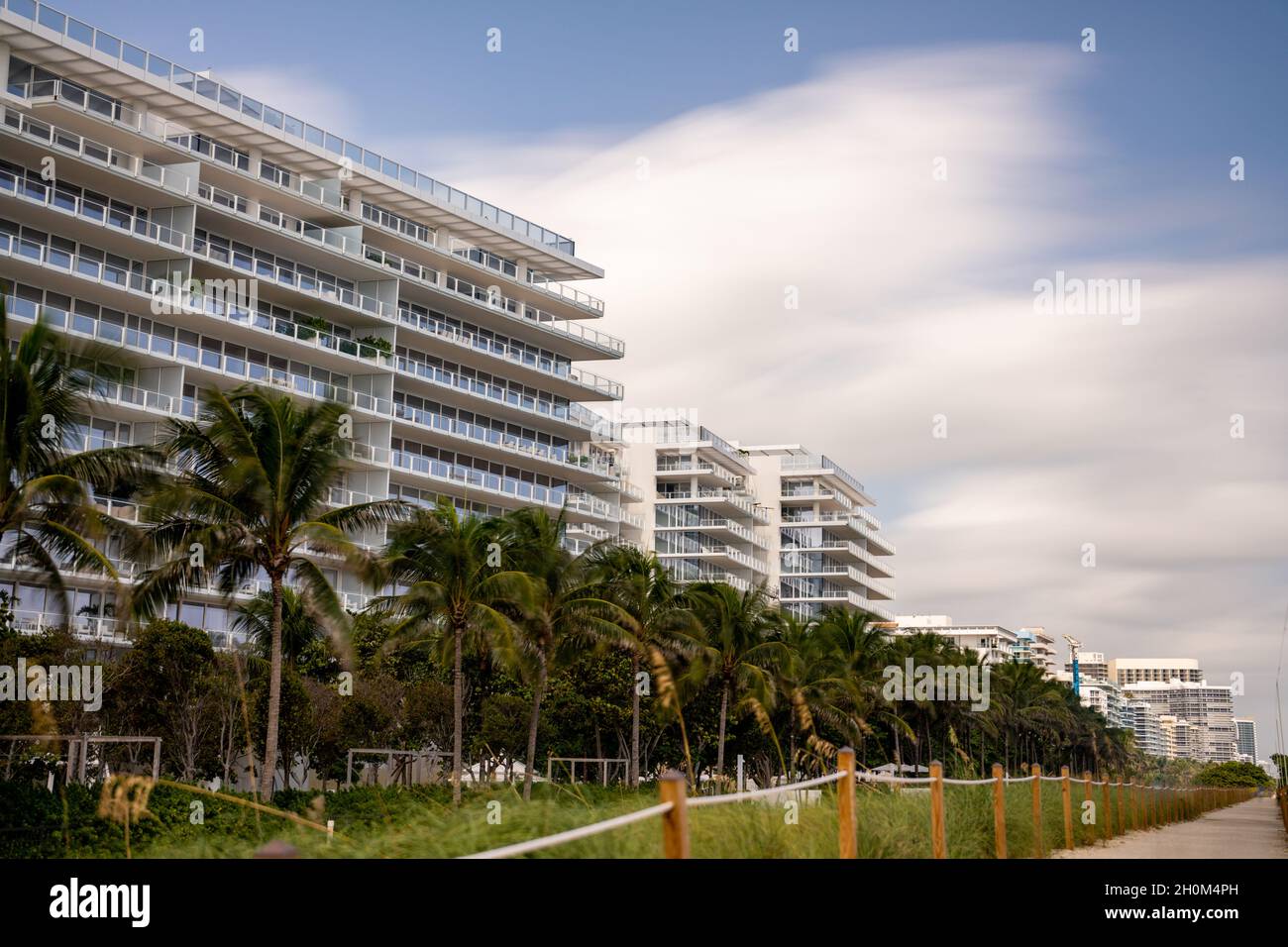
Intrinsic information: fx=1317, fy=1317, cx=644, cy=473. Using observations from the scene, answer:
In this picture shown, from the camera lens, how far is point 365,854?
8.78m

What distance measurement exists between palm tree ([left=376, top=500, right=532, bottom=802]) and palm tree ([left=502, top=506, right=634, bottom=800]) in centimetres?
154

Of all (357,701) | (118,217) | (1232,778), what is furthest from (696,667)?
(1232,778)

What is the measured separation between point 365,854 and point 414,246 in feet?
208

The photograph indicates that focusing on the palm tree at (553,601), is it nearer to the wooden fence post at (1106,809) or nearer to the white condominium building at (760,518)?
Answer: the wooden fence post at (1106,809)

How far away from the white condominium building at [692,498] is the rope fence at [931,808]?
63.1 meters

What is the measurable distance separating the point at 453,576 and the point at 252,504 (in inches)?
350

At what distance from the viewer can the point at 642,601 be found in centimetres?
4847

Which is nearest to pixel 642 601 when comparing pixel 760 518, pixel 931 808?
pixel 931 808

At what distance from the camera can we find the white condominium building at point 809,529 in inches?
4476

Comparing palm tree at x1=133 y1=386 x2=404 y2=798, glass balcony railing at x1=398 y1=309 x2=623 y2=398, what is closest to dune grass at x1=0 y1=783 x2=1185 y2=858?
palm tree at x1=133 y1=386 x2=404 y2=798

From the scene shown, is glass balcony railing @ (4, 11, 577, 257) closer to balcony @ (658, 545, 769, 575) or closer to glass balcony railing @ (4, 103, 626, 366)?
glass balcony railing @ (4, 103, 626, 366)

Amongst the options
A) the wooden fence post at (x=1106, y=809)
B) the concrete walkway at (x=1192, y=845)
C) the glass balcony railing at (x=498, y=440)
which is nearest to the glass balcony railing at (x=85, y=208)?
the glass balcony railing at (x=498, y=440)

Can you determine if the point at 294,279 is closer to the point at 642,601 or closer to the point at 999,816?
the point at 642,601
